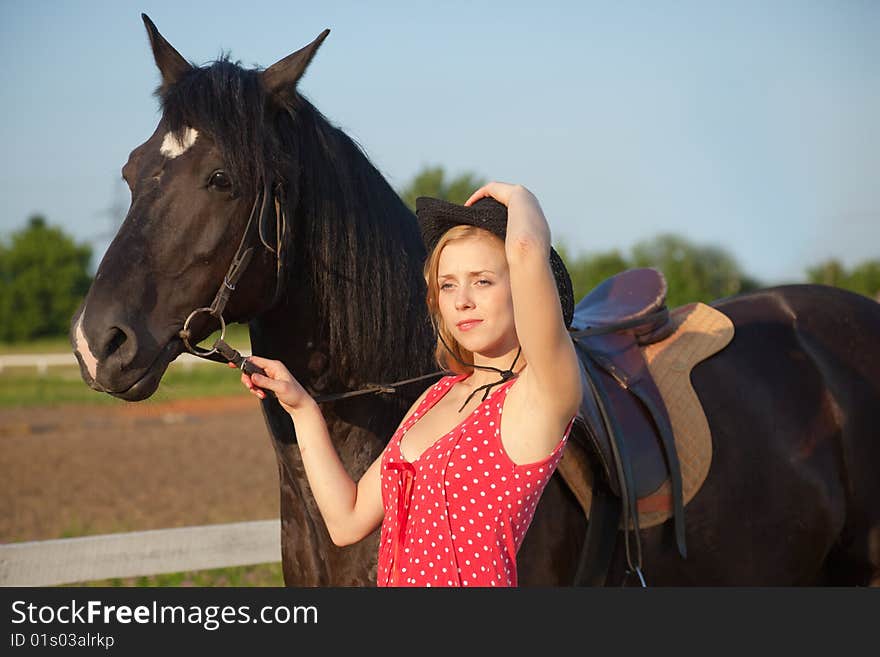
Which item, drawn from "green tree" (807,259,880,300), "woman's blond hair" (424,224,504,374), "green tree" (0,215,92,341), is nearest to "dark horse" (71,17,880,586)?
"woman's blond hair" (424,224,504,374)

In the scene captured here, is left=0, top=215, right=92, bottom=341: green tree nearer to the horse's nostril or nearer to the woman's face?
the horse's nostril

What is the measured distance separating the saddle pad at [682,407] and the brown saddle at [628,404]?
0.04 m

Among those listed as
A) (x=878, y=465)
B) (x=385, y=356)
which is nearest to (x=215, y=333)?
(x=385, y=356)

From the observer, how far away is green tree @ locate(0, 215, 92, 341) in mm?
39625

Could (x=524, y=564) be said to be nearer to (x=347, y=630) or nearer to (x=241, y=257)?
(x=347, y=630)

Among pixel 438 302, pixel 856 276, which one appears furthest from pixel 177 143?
pixel 856 276

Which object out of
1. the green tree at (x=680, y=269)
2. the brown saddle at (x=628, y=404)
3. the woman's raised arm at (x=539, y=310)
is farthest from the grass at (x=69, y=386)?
the woman's raised arm at (x=539, y=310)

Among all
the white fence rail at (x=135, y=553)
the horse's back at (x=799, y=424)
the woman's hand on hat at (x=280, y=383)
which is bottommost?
the white fence rail at (x=135, y=553)

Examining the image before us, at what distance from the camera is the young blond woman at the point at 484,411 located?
5.53 ft

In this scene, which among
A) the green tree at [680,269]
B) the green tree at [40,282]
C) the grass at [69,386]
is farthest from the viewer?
the green tree at [40,282]

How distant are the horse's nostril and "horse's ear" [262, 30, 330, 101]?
821mm

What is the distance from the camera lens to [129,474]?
946 centimetres

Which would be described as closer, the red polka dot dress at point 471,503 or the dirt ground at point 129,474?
the red polka dot dress at point 471,503

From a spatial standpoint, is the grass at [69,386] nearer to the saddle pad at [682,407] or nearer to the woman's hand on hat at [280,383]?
the saddle pad at [682,407]
